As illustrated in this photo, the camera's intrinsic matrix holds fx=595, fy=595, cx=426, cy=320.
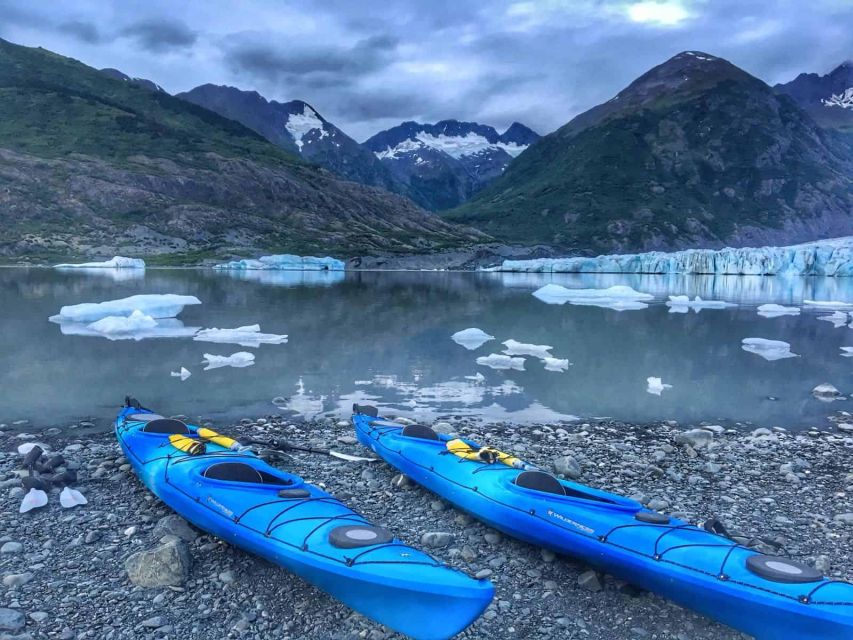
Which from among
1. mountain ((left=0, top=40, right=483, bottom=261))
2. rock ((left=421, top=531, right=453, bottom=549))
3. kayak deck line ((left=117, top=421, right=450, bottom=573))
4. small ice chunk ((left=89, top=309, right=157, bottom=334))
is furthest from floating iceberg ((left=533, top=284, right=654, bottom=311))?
mountain ((left=0, top=40, right=483, bottom=261))

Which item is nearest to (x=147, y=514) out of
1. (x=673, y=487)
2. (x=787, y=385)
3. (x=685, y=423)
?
(x=673, y=487)

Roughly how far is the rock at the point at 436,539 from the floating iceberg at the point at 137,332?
69.2ft

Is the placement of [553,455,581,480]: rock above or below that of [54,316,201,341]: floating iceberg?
below

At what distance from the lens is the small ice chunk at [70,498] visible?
29.2ft

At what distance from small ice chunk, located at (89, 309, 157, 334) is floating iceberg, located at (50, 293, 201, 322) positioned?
8.57 ft

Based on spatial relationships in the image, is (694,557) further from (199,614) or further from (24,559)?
(24,559)

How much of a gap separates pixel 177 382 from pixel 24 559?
10701 millimetres

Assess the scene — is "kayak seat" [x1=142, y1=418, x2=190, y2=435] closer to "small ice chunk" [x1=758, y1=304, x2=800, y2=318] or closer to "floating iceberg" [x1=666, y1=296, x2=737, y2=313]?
"floating iceberg" [x1=666, y1=296, x2=737, y2=313]

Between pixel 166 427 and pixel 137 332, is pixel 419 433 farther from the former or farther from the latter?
pixel 137 332

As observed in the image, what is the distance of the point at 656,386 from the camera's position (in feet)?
60.9

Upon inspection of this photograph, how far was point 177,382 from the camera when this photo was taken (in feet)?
58.5

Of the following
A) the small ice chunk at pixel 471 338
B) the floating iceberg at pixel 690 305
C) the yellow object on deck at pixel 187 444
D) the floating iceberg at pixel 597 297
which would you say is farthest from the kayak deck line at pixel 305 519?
the floating iceberg at pixel 690 305

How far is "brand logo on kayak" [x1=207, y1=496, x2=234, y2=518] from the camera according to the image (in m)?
7.45

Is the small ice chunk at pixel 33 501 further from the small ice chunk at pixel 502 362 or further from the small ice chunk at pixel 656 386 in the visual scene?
the small ice chunk at pixel 656 386
